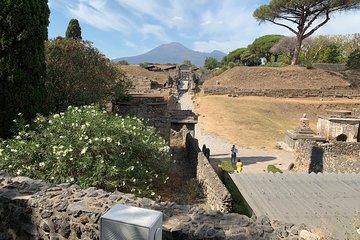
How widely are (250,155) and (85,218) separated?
1561 centimetres

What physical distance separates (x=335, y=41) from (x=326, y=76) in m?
21.3

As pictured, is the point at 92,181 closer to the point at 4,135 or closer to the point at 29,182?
the point at 29,182

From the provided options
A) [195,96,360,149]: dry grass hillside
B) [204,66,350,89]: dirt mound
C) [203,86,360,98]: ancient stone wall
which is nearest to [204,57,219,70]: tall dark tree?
[204,66,350,89]: dirt mound

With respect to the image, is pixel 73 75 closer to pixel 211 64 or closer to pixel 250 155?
pixel 250 155

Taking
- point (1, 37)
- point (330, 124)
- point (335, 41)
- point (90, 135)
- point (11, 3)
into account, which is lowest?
point (330, 124)

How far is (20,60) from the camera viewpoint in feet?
25.5

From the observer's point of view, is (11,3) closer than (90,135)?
No

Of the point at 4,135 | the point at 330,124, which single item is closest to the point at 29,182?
the point at 4,135

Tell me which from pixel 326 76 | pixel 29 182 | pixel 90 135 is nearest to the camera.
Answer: pixel 29 182

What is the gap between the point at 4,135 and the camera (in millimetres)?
7535

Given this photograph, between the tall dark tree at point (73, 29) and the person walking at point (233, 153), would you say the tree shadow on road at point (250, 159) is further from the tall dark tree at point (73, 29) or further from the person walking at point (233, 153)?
the tall dark tree at point (73, 29)

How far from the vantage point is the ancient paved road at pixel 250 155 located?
628 inches

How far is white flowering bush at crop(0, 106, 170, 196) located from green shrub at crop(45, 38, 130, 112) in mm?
3237

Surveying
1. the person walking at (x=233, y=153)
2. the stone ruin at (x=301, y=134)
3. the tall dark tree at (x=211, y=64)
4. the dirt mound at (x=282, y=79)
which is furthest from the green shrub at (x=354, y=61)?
the person walking at (x=233, y=153)
